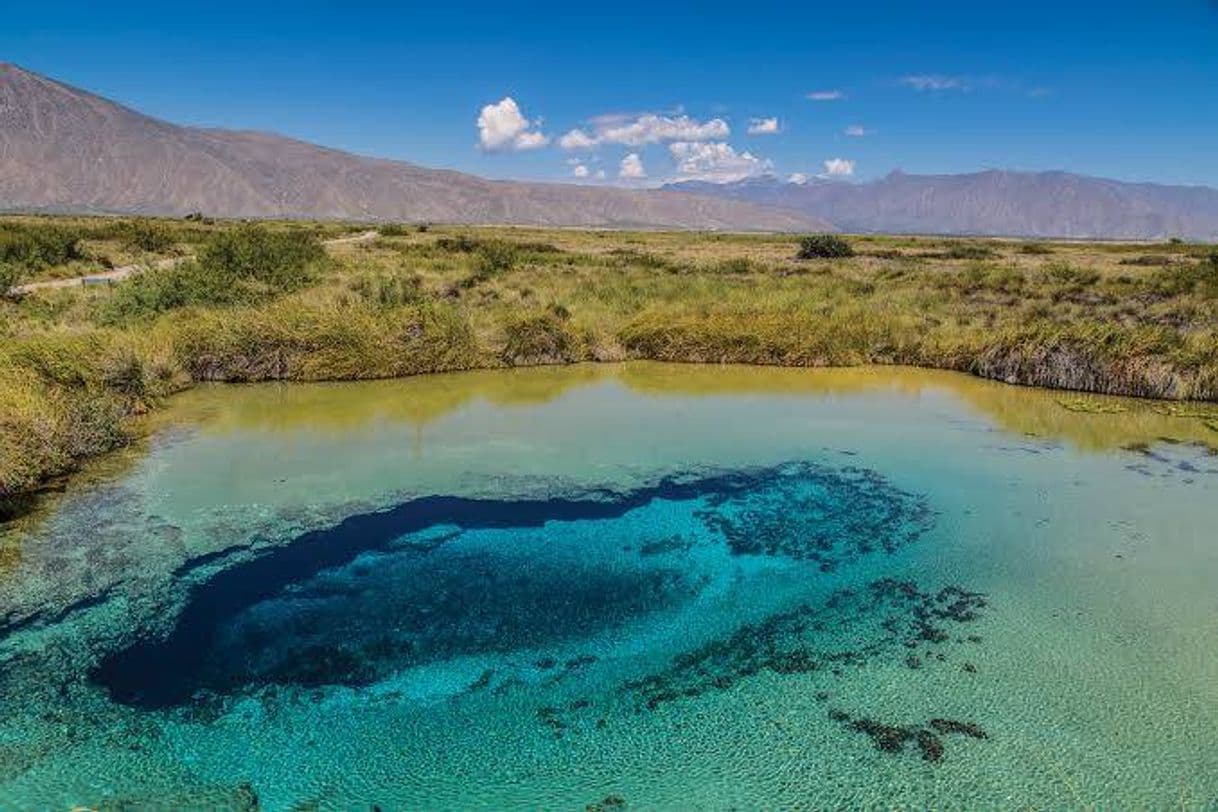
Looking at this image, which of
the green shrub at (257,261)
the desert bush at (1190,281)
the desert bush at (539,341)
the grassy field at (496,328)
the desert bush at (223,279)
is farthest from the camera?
the desert bush at (1190,281)

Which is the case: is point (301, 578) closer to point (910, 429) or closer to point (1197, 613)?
point (1197, 613)

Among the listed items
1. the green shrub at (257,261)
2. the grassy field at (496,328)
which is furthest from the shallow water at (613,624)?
the green shrub at (257,261)

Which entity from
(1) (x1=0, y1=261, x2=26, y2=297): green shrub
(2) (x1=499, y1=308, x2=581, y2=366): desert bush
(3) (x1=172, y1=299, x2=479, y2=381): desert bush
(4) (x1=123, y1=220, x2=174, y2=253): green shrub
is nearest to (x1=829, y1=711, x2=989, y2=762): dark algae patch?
(3) (x1=172, y1=299, x2=479, y2=381): desert bush

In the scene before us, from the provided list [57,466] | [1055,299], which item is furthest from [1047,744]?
[1055,299]

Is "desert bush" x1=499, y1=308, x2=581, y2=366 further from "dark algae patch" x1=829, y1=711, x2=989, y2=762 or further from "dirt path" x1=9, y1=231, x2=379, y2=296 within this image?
"dark algae patch" x1=829, y1=711, x2=989, y2=762

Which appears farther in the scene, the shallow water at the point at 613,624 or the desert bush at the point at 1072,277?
the desert bush at the point at 1072,277

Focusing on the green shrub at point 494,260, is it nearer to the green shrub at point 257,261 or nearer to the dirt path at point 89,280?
the green shrub at point 257,261
